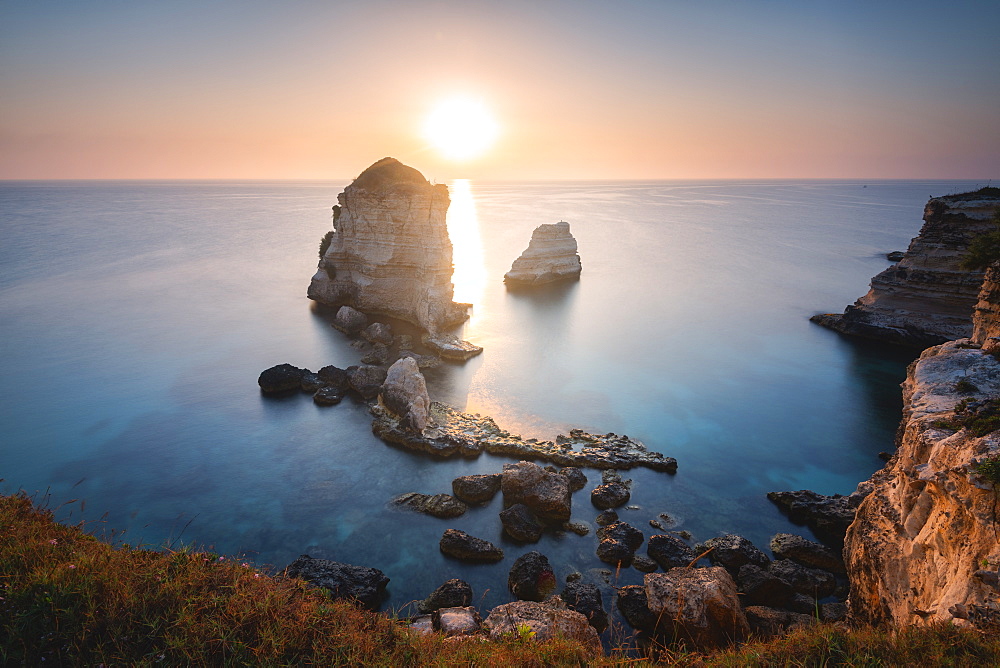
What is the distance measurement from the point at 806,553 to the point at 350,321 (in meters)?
33.3

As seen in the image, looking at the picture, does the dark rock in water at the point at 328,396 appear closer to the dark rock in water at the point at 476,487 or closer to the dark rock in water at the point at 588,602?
the dark rock in water at the point at 476,487

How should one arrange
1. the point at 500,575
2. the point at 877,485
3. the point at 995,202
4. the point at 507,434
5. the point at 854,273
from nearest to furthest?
the point at 877,485
the point at 500,575
the point at 507,434
the point at 995,202
the point at 854,273

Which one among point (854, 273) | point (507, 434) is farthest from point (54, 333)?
point (854, 273)

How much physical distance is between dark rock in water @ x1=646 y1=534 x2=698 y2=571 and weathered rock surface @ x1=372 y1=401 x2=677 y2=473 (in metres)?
4.88

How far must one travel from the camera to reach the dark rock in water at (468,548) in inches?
628

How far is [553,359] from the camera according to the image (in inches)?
1379

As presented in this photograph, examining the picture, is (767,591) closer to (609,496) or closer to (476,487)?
(609,496)

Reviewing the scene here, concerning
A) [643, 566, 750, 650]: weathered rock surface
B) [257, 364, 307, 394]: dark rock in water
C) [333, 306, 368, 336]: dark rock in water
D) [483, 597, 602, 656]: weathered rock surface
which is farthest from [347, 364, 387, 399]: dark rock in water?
[643, 566, 750, 650]: weathered rock surface

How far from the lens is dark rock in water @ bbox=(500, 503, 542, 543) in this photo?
16.8 m

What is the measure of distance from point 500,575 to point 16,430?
26.3 m

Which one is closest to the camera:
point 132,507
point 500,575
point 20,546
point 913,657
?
point 913,657

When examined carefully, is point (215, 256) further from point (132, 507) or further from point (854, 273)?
point (854, 273)

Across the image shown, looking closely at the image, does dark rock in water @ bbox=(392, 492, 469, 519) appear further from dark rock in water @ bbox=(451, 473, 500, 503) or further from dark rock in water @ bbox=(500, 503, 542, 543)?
dark rock in water @ bbox=(500, 503, 542, 543)

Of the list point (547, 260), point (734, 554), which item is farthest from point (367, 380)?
point (547, 260)
